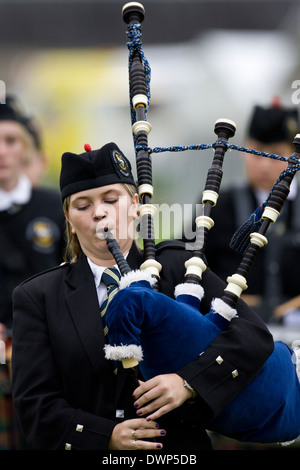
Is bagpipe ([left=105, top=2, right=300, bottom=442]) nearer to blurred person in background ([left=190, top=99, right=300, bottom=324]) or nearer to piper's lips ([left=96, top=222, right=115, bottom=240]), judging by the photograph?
piper's lips ([left=96, top=222, right=115, bottom=240])

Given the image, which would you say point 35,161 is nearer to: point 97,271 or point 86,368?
point 97,271

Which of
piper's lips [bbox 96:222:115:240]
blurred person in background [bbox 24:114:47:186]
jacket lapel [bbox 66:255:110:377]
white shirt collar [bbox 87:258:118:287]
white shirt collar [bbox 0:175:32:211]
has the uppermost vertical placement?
blurred person in background [bbox 24:114:47:186]

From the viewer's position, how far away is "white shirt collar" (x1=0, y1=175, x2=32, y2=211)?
14.9 ft

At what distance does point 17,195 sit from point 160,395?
2.90m

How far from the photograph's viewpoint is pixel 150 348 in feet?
6.16

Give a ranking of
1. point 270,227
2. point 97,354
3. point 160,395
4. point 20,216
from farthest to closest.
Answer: point 20,216
point 270,227
point 97,354
point 160,395

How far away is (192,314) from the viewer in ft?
6.21

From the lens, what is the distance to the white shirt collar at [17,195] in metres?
4.54

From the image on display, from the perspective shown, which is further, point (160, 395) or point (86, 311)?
point (86, 311)

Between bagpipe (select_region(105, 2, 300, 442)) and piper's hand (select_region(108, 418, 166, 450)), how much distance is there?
11 cm

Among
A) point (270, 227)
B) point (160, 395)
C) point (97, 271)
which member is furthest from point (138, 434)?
point (270, 227)

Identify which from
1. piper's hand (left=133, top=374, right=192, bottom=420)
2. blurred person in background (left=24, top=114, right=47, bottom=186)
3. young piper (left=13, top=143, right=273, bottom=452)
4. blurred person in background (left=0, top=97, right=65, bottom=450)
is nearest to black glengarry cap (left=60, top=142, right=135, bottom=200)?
young piper (left=13, top=143, right=273, bottom=452)

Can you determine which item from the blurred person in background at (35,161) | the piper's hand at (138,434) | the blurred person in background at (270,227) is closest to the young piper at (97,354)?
the piper's hand at (138,434)

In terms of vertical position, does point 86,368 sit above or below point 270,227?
below
